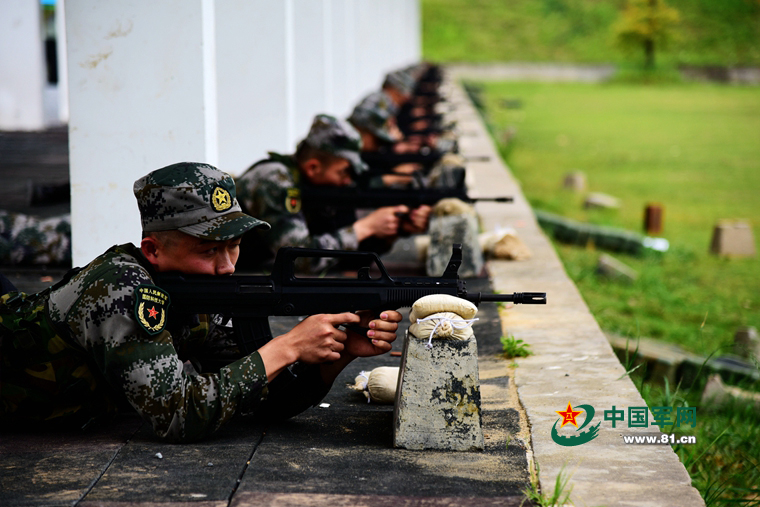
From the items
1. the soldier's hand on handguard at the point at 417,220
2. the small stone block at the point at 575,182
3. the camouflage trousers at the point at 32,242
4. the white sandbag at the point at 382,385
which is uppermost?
the soldier's hand on handguard at the point at 417,220

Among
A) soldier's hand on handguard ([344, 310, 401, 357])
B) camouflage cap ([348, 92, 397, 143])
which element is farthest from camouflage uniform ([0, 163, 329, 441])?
camouflage cap ([348, 92, 397, 143])

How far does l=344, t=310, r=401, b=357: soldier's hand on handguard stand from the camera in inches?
103

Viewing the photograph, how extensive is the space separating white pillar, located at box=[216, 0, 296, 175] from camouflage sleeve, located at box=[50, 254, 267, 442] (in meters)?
3.96

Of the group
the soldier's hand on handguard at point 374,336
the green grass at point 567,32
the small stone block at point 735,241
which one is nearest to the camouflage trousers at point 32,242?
the soldier's hand on handguard at point 374,336

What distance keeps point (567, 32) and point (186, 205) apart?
171 ft

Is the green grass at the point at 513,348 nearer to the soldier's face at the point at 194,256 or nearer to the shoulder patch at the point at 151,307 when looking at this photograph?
the soldier's face at the point at 194,256

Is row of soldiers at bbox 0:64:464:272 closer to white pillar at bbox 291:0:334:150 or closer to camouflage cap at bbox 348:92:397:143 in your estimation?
camouflage cap at bbox 348:92:397:143

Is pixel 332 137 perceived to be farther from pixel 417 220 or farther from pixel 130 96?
pixel 130 96

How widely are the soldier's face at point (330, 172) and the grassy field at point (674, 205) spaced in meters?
1.89

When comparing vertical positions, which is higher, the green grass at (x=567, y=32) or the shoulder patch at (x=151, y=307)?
the green grass at (x=567, y=32)

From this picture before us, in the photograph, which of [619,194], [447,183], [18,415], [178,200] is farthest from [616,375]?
[619,194]

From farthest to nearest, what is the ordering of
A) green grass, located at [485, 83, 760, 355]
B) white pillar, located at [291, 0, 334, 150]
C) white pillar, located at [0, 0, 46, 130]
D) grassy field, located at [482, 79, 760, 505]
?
white pillar, located at [0, 0, 46, 130] < white pillar, located at [291, 0, 334, 150] < green grass, located at [485, 83, 760, 355] < grassy field, located at [482, 79, 760, 505]

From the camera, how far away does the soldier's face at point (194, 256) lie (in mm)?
2594

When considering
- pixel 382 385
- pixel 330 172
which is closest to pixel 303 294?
pixel 382 385
